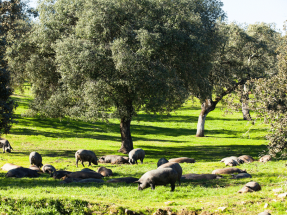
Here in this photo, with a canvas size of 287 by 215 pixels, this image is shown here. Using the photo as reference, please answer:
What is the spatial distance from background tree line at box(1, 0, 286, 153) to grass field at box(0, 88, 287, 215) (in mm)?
5009

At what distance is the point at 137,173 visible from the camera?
65.6 ft

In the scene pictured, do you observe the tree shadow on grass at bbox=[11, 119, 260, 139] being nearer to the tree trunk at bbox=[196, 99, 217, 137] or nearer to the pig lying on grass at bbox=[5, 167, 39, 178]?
the tree trunk at bbox=[196, 99, 217, 137]

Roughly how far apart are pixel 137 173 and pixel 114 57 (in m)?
11.1

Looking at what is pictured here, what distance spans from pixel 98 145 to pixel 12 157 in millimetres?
10914

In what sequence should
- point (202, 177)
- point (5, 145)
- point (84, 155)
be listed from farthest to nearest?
point (5, 145)
point (84, 155)
point (202, 177)

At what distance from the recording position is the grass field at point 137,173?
455 inches

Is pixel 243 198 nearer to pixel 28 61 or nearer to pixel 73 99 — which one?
pixel 73 99

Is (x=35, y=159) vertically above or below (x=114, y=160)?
above

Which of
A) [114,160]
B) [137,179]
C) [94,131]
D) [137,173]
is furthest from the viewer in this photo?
[94,131]

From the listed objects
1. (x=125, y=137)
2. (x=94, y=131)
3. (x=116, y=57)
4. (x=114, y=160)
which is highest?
(x=116, y=57)

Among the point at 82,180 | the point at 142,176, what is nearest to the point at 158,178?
the point at 142,176

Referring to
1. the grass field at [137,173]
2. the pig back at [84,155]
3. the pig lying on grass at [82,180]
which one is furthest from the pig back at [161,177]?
the pig back at [84,155]

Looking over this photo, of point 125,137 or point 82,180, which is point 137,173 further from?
point 125,137

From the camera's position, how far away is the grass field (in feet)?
37.9
